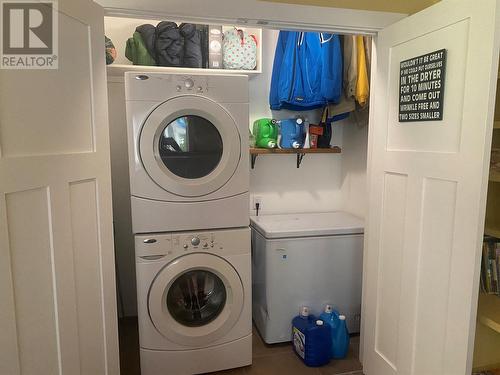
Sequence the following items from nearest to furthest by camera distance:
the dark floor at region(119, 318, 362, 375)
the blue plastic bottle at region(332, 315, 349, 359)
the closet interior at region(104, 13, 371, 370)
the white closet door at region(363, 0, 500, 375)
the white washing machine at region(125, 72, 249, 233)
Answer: the white closet door at region(363, 0, 500, 375) < the white washing machine at region(125, 72, 249, 233) < the dark floor at region(119, 318, 362, 375) < the blue plastic bottle at region(332, 315, 349, 359) < the closet interior at region(104, 13, 371, 370)

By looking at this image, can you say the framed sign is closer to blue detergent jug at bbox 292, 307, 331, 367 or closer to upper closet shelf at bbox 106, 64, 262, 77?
upper closet shelf at bbox 106, 64, 262, 77

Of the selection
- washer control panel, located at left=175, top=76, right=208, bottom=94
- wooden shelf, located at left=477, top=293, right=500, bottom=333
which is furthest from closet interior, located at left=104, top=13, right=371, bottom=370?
wooden shelf, located at left=477, top=293, right=500, bottom=333

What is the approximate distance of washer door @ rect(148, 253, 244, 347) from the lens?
185 cm

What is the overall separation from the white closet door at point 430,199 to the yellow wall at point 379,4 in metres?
0.12

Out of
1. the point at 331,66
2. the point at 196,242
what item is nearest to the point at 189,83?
the point at 196,242

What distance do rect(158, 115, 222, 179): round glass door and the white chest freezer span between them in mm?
626

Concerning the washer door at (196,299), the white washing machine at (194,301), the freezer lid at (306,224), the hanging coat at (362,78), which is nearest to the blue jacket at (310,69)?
the hanging coat at (362,78)

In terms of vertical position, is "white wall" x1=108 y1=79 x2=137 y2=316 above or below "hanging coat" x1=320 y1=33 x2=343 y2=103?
below

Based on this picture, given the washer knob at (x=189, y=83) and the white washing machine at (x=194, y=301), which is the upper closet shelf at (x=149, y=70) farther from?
the white washing machine at (x=194, y=301)

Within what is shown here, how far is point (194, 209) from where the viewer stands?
1.86m

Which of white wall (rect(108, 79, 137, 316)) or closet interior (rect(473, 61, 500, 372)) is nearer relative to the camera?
closet interior (rect(473, 61, 500, 372))

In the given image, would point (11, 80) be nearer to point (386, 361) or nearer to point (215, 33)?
point (215, 33)

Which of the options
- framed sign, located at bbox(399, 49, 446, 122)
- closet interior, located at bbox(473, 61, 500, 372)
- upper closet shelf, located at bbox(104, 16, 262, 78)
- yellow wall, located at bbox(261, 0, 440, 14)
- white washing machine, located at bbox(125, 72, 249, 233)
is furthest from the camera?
upper closet shelf, located at bbox(104, 16, 262, 78)

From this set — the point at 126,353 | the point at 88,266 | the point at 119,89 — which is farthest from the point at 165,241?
the point at 119,89
